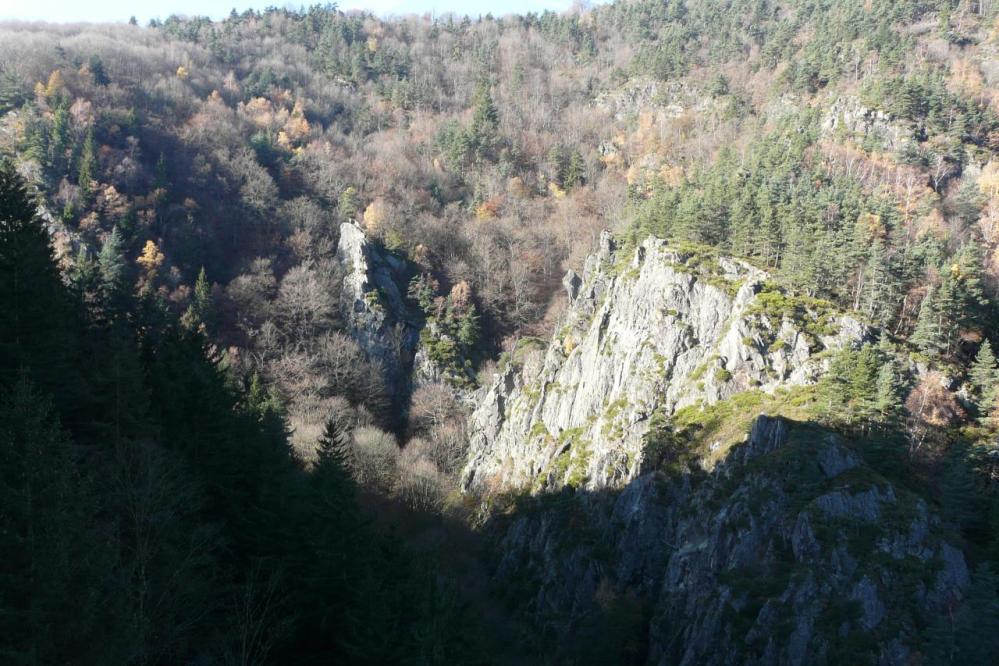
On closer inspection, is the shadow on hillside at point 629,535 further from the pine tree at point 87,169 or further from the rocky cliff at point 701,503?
the pine tree at point 87,169

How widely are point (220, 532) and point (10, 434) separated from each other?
11378 mm

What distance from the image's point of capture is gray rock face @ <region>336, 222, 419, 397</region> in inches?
2630

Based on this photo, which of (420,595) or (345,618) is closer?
(345,618)

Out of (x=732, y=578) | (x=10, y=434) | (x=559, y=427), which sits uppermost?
(x=10, y=434)

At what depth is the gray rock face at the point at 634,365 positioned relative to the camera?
34.6 metres

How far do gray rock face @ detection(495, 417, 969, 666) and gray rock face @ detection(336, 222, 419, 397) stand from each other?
120 feet

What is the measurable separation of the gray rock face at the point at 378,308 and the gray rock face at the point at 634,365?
47.3 ft

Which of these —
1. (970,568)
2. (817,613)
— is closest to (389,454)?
(817,613)

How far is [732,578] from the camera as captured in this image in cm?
2523

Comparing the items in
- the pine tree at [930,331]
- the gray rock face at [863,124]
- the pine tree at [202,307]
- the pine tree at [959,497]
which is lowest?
Result: the pine tree at [202,307]

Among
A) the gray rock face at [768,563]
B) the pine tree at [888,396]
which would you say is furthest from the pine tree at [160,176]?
the pine tree at [888,396]

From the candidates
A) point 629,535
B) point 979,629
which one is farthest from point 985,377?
point 629,535

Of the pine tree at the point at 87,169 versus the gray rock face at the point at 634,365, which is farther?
the pine tree at the point at 87,169

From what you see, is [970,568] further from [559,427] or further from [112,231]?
[112,231]
